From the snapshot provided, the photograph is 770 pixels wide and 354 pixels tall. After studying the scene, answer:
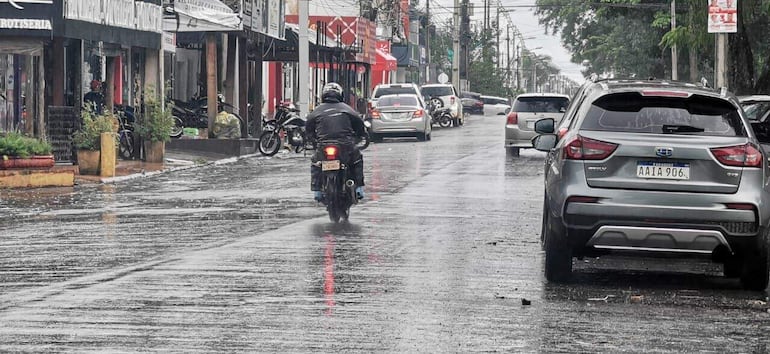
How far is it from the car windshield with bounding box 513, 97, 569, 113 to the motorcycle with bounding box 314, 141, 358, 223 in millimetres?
17235

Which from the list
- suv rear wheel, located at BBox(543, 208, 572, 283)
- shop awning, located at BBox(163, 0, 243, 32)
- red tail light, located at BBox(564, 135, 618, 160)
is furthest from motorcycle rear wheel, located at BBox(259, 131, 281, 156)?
red tail light, located at BBox(564, 135, 618, 160)

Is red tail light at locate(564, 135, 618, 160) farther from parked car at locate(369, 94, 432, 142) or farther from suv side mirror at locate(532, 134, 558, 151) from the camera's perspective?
parked car at locate(369, 94, 432, 142)

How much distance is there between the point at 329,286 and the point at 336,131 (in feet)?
21.3

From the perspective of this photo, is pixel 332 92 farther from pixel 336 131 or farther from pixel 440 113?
pixel 440 113

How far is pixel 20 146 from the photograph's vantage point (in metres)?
23.2

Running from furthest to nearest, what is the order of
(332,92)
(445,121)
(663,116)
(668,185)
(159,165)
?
(445,121) < (159,165) < (332,92) < (663,116) < (668,185)

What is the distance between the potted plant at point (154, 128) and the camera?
98.5 ft

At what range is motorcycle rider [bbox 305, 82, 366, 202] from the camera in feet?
59.0

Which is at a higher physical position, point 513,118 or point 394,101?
point 394,101

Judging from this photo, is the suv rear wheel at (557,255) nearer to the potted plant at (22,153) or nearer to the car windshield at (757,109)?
the car windshield at (757,109)

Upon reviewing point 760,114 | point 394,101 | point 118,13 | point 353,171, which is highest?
point 118,13

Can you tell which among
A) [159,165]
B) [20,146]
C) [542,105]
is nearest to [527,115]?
[542,105]

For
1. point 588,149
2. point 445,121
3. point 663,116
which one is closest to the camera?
point 588,149

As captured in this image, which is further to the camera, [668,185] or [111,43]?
[111,43]
